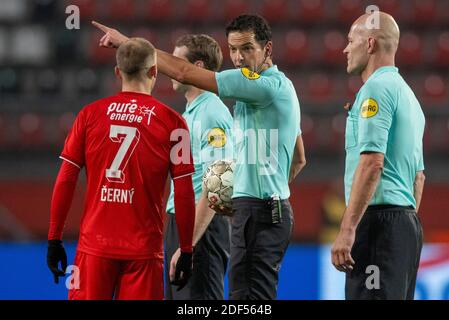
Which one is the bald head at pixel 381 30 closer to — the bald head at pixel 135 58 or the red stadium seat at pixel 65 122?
Answer: the bald head at pixel 135 58

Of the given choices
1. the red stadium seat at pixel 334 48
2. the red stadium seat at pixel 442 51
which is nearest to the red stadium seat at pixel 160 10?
the red stadium seat at pixel 334 48

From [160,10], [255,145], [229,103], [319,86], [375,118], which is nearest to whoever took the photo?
[375,118]

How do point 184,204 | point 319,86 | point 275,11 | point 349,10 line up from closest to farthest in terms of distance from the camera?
point 184,204
point 319,86
point 349,10
point 275,11

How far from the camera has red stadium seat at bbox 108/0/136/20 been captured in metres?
14.5

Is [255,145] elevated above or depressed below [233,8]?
below

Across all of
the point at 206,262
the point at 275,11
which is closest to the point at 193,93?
the point at 206,262

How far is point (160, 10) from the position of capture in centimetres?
1459

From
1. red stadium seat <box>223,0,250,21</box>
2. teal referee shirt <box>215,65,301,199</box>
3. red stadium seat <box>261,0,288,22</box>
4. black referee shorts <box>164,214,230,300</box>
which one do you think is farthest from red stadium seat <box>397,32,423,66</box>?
teal referee shirt <box>215,65,301,199</box>

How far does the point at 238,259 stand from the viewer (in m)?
4.71

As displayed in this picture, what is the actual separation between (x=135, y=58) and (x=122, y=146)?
43cm

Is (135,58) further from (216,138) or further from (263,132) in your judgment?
(216,138)

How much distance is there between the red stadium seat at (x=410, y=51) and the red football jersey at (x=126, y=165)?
382 inches

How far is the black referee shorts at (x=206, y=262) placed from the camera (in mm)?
5316

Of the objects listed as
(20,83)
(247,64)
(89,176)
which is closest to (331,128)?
(20,83)
